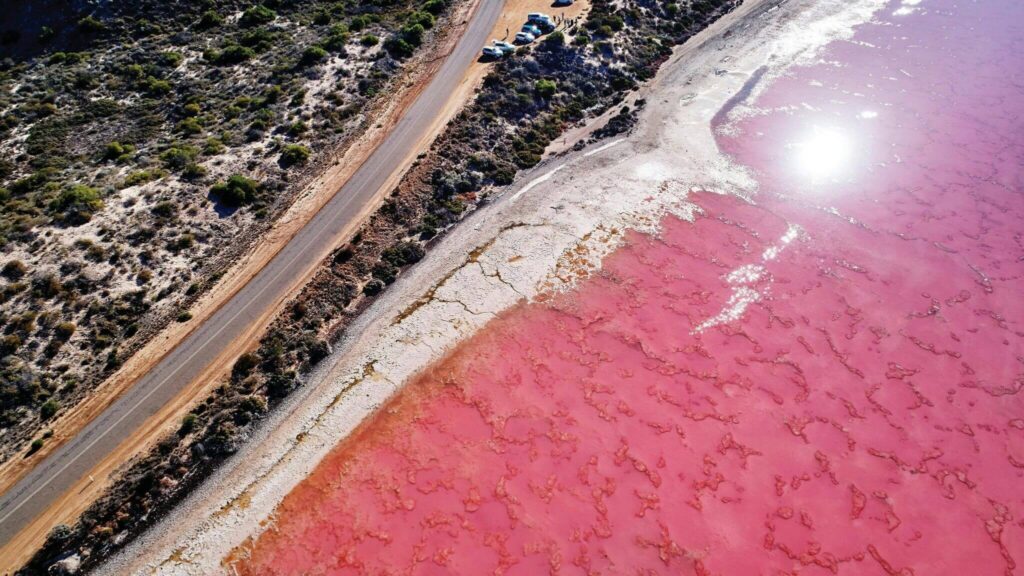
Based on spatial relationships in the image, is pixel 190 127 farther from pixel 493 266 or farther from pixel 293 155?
pixel 493 266

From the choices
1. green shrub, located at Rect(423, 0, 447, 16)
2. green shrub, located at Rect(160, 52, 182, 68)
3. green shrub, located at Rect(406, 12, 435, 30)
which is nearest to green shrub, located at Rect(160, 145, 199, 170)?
green shrub, located at Rect(160, 52, 182, 68)

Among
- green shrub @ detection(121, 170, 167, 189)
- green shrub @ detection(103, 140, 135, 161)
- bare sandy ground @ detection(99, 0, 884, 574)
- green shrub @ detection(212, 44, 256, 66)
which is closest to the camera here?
bare sandy ground @ detection(99, 0, 884, 574)

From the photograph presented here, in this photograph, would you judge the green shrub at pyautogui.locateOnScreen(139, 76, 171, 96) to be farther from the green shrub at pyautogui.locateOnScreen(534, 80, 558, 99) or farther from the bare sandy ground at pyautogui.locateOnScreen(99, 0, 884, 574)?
the green shrub at pyautogui.locateOnScreen(534, 80, 558, 99)

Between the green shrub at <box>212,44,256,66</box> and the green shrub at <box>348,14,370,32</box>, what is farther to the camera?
the green shrub at <box>348,14,370,32</box>

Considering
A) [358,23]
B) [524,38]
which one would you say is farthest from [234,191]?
[524,38]

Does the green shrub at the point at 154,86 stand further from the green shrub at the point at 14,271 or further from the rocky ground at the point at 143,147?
the green shrub at the point at 14,271

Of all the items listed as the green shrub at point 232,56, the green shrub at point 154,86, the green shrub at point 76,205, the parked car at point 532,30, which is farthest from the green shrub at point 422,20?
the green shrub at point 76,205
